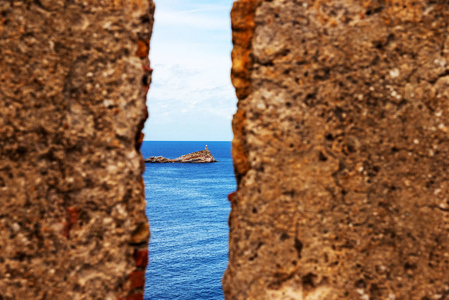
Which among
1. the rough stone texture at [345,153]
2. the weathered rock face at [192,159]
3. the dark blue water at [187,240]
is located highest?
the rough stone texture at [345,153]

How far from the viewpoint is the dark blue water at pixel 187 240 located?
27766 millimetres

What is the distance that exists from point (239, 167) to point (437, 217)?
1151 mm

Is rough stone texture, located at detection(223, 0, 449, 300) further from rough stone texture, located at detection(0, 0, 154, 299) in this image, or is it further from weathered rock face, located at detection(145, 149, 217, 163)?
weathered rock face, located at detection(145, 149, 217, 163)

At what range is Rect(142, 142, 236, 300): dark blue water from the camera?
91.1 ft

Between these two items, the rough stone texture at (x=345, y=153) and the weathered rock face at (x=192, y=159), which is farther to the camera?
the weathered rock face at (x=192, y=159)

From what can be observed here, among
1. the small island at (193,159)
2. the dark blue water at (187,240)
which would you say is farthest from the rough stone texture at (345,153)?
the small island at (193,159)

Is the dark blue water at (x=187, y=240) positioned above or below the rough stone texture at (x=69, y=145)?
below

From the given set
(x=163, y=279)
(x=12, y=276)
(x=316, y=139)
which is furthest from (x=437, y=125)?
(x=163, y=279)

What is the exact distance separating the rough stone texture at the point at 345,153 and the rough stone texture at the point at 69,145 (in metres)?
0.65

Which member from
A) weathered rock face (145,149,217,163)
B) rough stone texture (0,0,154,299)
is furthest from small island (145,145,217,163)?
rough stone texture (0,0,154,299)

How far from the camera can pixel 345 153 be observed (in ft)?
7.54

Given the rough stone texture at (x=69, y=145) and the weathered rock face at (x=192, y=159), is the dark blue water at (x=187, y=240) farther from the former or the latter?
the weathered rock face at (x=192, y=159)

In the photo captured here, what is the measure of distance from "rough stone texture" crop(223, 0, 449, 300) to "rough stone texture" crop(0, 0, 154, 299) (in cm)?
65

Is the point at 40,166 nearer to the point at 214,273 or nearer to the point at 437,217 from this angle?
the point at 437,217
